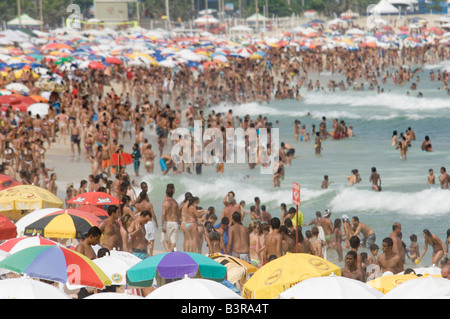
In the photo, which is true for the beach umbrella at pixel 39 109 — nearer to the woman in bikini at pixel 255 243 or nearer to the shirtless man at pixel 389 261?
the woman in bikini at pixel 255 243

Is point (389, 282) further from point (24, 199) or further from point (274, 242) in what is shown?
point (24, 199)

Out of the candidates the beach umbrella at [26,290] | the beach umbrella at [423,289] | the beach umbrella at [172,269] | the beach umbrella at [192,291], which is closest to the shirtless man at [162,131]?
the beach umbrella at [172,269]

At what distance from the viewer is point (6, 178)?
45.3ft

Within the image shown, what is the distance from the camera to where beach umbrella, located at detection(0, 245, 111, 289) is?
7.68m

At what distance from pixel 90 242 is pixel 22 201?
3517 millimetres

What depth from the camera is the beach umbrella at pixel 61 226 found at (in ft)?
33.7

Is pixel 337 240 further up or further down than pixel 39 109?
further down

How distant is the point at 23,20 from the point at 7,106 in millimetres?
41810

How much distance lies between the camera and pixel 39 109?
22.7 meters

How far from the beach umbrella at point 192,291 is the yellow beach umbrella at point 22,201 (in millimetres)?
5883

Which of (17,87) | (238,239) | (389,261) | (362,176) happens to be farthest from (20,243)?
(17,87)

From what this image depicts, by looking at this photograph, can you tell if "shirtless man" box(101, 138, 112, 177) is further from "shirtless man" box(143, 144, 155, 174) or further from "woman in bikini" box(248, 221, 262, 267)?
"woman in bikini" box(248, 221, 262, 267)

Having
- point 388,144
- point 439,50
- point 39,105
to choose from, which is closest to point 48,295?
point 39,105

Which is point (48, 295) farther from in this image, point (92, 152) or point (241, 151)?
point (241, 151)
